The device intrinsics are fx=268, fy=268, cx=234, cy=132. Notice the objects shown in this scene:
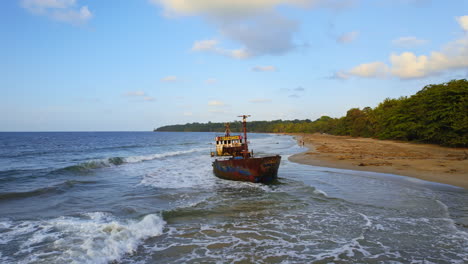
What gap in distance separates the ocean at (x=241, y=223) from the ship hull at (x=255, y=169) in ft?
2.86

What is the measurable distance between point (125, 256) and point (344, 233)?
745 cm

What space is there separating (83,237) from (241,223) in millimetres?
5831

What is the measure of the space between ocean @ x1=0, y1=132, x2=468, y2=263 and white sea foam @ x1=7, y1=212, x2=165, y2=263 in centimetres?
4

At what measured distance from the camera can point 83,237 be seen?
375 inches

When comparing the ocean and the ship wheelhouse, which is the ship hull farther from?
the ship wheelhouse

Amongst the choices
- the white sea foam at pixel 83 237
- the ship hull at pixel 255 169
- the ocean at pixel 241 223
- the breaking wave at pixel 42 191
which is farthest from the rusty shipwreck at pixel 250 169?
the breaking wave at pixel 42 191

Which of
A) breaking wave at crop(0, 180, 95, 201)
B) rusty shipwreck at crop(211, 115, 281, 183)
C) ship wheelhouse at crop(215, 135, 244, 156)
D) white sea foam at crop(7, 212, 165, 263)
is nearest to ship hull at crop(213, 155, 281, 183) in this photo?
rusty shipwreck at crop(211, 115, 281, 183)

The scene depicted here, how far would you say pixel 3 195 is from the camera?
1675 centimetres

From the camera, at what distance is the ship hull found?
64.0 ft

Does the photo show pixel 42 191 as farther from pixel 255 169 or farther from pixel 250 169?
pixel 255 169

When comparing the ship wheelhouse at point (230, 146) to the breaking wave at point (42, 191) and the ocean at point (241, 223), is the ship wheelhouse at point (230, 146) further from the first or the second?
the breaking wave at point (42, 191)

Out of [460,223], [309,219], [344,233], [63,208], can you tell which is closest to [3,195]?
[63,208]

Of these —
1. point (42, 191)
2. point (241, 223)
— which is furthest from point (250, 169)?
point (42, 191)

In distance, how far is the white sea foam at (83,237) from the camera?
812cm
